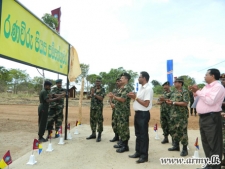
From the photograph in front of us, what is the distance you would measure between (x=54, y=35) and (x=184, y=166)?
4.09 m

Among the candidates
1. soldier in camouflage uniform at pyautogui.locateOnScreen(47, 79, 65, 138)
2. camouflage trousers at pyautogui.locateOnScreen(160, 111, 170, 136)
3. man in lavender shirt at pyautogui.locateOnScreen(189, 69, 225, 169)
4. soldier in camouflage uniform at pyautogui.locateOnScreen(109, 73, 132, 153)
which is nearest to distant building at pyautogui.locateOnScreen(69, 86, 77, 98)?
soldier in camouflage uniform at pyautogui.locateOnScreen(47, 79, 65, 138)

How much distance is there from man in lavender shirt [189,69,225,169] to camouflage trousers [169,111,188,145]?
104 cm

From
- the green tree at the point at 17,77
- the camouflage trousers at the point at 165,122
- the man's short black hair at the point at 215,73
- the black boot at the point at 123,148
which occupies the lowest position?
the black boot at the point at 123,148

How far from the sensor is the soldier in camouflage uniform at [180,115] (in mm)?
4309

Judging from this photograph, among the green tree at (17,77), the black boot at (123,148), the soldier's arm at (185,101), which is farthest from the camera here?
the green tree at (17,77)

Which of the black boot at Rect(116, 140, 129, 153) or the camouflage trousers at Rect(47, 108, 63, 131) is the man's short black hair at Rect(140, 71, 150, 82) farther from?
the camouflage trousers at Rect(47, 108, 63, 131)

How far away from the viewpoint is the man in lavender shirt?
10.1ft

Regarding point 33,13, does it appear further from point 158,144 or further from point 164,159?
point 158,144

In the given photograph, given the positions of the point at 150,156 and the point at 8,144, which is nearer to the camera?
the point at 150,156

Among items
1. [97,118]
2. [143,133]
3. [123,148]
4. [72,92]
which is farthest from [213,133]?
[72,92]

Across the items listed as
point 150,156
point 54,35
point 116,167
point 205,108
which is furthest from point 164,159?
point 54,35

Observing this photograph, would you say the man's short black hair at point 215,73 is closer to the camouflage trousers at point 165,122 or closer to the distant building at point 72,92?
the camouflage trousers at point 165,122

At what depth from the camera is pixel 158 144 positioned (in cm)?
527

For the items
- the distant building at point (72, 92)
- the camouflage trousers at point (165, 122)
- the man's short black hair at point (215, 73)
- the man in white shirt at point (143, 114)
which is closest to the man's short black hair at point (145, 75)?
the man in white shirt at point (143, 114)
